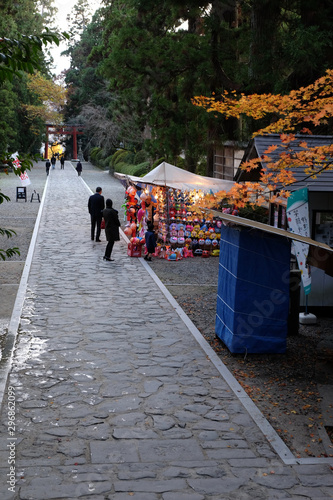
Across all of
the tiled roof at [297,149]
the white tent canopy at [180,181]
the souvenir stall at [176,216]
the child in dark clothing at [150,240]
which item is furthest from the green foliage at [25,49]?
the white tent canopy at [180,181]

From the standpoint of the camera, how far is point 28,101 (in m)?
64.0

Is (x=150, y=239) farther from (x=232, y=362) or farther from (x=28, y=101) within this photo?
(x=28, y=101)

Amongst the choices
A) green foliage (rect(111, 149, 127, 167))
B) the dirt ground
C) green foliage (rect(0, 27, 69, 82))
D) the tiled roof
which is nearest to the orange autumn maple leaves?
the tiled roof

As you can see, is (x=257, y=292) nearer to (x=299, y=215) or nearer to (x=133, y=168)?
(x=299, y=215)

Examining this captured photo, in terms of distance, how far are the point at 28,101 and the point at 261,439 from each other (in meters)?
62.3

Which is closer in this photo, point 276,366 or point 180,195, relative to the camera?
point 276,366

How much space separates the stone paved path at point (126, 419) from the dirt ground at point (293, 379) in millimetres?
371

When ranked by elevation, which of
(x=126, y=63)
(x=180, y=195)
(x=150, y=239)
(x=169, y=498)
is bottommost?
(x=169, y=498)

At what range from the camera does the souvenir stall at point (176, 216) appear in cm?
1883

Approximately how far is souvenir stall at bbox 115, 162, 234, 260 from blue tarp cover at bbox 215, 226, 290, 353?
8853mm

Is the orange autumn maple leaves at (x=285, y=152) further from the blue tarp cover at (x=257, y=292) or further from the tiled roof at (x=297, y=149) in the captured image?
the blue tarp cover at (x=257, y=292)

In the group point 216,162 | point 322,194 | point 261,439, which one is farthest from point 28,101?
point 261,439

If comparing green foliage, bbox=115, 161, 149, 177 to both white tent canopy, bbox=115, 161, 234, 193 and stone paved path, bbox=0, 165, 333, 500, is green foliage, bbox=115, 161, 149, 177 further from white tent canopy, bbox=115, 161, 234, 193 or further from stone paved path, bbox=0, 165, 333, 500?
stone paved path, bbox=0, 165, 333, 500

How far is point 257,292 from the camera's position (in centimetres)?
966
